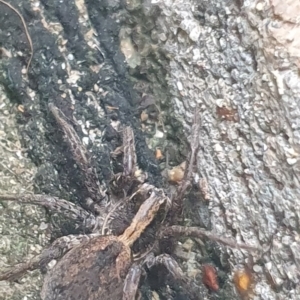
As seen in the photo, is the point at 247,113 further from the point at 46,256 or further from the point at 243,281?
the point at 46,256

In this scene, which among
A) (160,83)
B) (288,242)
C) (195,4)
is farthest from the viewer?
(160,83)

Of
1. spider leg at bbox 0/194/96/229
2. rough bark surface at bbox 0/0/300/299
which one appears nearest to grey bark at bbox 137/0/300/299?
rough bark surface at bbox 0/0/300/299

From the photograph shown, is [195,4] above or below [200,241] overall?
above

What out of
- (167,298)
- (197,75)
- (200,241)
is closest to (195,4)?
(197,75)

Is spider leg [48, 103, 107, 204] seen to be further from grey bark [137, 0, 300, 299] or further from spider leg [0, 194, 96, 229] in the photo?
grey bark [137, 0, 300, 299]

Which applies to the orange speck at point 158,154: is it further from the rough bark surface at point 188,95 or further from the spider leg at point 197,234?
the spider leg at point 197,234

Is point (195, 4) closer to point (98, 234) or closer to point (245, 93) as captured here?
point (245, 93)
